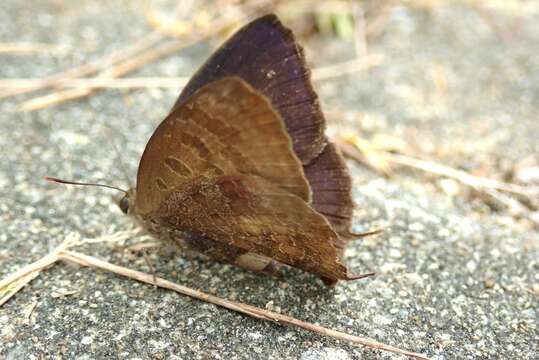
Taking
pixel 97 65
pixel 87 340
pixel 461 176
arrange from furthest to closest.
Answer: pixel 97 65, pixel 461 176, pixel 87 340

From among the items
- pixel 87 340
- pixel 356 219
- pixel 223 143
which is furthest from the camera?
pixel 356 219

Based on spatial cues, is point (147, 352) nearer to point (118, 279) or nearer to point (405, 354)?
point (118, 279)

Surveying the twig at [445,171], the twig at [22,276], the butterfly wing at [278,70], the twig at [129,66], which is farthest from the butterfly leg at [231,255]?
the twig at [129,66]

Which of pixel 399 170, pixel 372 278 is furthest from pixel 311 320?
pixel 399 170

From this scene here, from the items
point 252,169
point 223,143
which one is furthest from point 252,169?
point 223,143

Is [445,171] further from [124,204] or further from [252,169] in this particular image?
[124,204]

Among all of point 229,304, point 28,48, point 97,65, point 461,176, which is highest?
point 28,48

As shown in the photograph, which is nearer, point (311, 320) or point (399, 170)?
point (311, 320)

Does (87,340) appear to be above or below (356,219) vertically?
above
